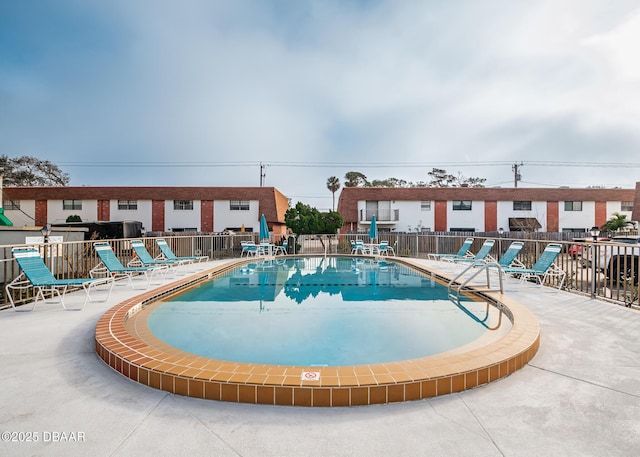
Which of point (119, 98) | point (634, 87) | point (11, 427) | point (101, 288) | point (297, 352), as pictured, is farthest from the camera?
point (119, 98)

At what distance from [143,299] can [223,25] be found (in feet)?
32.8

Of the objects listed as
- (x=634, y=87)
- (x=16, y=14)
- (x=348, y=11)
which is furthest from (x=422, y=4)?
(x=16, y=14)

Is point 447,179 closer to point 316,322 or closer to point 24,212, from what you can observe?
point 24,212

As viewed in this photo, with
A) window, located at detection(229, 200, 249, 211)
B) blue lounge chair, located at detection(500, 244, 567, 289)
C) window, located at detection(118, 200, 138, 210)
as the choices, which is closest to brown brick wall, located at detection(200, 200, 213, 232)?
window, located at detection(229, 200, 249, 211)

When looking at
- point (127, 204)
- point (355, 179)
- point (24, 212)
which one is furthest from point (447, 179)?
point (24, 212)

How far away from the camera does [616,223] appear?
2709 cm

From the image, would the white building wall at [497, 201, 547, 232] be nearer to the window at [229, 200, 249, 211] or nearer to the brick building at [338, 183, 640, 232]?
the brick building at [338, 183, 640, 232]

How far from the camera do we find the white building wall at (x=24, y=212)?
93.3 ft

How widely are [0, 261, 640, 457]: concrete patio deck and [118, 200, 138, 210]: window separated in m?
28.0

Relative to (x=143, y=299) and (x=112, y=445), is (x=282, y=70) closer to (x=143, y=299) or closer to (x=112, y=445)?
(x=143, y=299)

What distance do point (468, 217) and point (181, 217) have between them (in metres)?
23.2

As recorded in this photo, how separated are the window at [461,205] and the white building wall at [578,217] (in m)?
7.40

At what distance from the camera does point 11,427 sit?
2.15 m

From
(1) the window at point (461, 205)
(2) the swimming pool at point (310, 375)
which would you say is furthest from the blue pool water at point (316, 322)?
(1) the window at point (461, 205)
